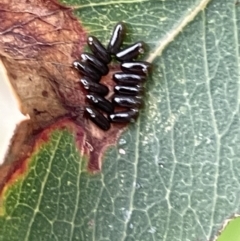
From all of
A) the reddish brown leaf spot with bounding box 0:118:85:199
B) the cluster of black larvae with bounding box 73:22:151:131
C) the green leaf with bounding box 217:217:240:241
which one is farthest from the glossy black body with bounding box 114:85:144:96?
the green leaf with bounding box 217:217:240:241

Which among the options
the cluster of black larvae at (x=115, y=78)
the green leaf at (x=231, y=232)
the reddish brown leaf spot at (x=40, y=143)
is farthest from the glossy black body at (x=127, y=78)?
the green leaf at (x=231, y=232)

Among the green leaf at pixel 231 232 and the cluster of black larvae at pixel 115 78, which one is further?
the green leaf at pixel 231 232

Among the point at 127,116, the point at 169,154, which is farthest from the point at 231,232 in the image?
the point at 127,116

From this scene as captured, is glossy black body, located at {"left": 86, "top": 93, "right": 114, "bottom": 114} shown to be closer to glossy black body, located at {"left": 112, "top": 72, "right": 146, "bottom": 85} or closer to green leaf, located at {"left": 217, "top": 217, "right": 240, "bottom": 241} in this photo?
glossy black body, located at {"left": 112, "top": 72, "right": 146, "bottom": 85}

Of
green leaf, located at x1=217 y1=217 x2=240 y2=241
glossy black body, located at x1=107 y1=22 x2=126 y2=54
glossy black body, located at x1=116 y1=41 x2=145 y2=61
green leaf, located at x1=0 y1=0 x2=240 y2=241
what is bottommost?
green leaf, located at x1=217 y1=217 x2=240 y2=241

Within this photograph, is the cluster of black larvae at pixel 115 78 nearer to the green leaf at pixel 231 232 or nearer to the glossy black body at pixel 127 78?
the glossy black body at pixel 127 78
